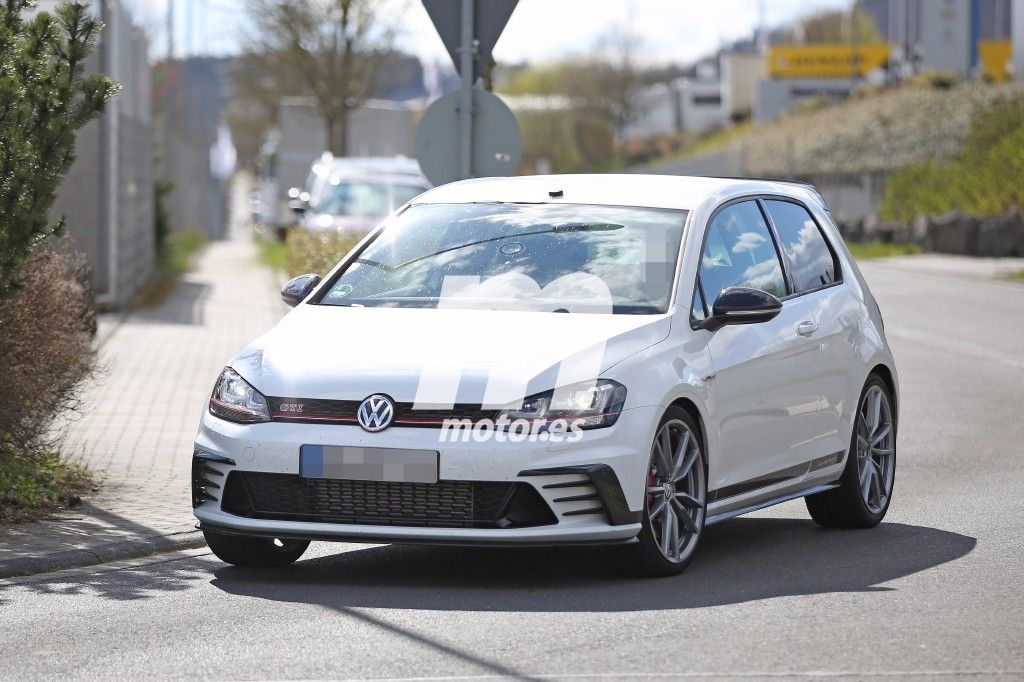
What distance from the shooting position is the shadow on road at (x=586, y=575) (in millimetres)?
7344

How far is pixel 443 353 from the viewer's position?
750cm

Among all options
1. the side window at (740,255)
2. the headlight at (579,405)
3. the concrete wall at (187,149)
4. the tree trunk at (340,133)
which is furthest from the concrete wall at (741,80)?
the headlight at (579,405)

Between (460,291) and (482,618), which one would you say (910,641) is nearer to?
(482,618)

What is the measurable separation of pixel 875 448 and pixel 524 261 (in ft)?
7.47

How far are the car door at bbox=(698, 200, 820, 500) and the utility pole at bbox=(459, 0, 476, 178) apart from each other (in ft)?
10.4

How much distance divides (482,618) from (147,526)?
8.54 ft

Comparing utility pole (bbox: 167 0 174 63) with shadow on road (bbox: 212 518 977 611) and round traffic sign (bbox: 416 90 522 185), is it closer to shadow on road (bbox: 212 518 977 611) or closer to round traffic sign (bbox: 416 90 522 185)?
round traffic sign (bbox: 416 90 522 185)

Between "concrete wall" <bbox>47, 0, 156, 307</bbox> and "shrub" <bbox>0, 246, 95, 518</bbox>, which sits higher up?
"concrete wall" <bbox>47, 0, 156, 307</bbox>

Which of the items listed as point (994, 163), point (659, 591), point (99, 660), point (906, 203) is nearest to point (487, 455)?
point (659, 591)

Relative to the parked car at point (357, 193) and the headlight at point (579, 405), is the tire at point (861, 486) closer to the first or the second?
the headlight at point (579, 405)

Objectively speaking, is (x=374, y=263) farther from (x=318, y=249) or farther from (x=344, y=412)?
(x=318, y=249)

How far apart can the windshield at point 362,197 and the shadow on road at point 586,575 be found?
727 inches

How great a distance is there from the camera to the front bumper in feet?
23.7

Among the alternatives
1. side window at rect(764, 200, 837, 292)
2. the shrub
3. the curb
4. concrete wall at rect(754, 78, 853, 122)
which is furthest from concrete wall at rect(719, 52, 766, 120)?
the curb
